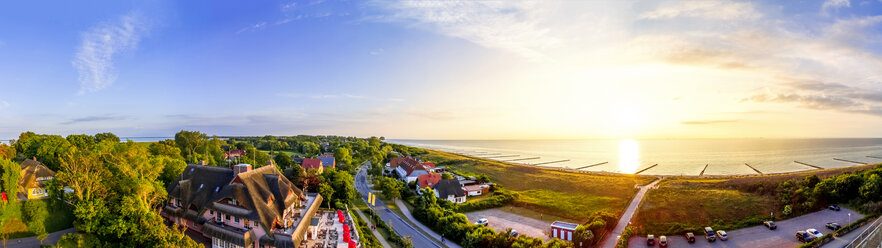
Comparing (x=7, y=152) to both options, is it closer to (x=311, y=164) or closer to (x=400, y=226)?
(x=311, y=164)

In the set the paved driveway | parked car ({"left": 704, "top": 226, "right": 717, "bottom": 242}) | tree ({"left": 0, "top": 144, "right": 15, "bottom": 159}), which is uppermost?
tree ({"left": 0, "top": 144, "right": 15, "bottom": 159})

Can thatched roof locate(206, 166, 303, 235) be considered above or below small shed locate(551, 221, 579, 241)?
above

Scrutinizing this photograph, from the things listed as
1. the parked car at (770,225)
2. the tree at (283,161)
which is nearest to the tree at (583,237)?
the parked car at (770,225)

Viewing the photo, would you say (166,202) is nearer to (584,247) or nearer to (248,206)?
(248,206)

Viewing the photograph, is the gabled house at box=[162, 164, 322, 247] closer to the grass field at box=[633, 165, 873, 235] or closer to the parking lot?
the parking lot

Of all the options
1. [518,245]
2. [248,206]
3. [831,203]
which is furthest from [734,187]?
[248,206]

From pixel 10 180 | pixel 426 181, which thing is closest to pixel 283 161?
pixel 426 181

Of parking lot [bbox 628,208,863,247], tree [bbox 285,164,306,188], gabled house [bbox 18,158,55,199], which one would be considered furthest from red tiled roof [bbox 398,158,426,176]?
gabled house [bbox 18,158,55,199]
